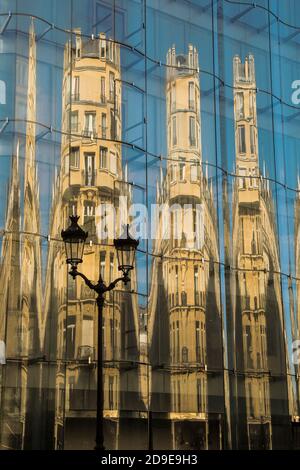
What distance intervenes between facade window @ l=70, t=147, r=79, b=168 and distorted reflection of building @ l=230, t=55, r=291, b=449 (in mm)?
5020

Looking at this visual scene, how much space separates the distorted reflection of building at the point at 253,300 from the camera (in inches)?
915

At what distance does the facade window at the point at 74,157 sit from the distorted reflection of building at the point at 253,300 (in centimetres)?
502

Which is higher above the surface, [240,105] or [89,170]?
[240,105]

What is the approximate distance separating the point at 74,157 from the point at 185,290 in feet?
14.0

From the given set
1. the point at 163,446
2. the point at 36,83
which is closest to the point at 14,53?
the point at 36,83

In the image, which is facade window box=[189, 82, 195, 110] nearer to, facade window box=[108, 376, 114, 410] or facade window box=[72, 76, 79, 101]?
facade window box=[72, 76, 79, 101]

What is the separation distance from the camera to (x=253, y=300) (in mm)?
24031

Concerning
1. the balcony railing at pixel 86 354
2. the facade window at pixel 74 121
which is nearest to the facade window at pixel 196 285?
the balcony railing at pixel 86 354

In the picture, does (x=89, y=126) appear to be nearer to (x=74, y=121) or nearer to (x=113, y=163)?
(x=74, y=121)

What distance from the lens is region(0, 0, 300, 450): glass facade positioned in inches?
797

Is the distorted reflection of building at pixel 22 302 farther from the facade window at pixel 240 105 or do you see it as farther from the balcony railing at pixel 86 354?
the facade window at pixel 240 105

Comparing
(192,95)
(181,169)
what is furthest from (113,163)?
(192,95)

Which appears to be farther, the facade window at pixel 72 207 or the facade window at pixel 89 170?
the facade window at pixel 89 170
